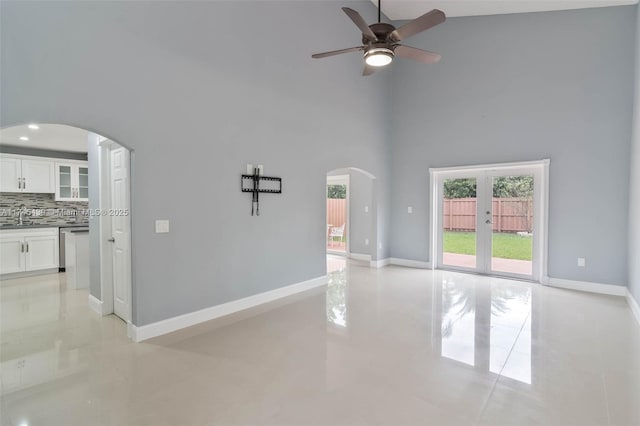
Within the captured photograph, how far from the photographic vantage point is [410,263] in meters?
6.90

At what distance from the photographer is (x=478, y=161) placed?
5957mm

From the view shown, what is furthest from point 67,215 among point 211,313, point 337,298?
point 337,298

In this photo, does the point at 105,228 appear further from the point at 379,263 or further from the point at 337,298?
the point at 379,263

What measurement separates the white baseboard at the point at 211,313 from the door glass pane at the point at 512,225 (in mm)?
3559

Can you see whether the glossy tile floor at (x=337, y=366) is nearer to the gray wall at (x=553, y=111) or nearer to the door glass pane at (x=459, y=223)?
the gray wall at (x=553, y=111)

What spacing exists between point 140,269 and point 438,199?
5476 millimetres

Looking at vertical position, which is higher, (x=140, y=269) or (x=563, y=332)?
(x=140, y=269)

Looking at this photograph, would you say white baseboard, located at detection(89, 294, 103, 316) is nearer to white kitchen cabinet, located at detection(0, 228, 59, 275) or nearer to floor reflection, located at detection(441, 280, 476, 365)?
white kitchen cabinet, located at detection(0, 228, 59, 275)

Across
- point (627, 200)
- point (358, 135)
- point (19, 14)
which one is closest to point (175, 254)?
point (19, 14)

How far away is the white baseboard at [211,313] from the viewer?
3238mm

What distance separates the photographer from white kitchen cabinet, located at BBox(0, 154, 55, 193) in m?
6.03

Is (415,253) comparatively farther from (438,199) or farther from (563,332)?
(563,332)

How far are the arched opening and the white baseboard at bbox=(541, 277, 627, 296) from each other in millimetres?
6121

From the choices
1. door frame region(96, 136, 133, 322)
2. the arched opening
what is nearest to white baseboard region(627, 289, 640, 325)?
the arched opening
